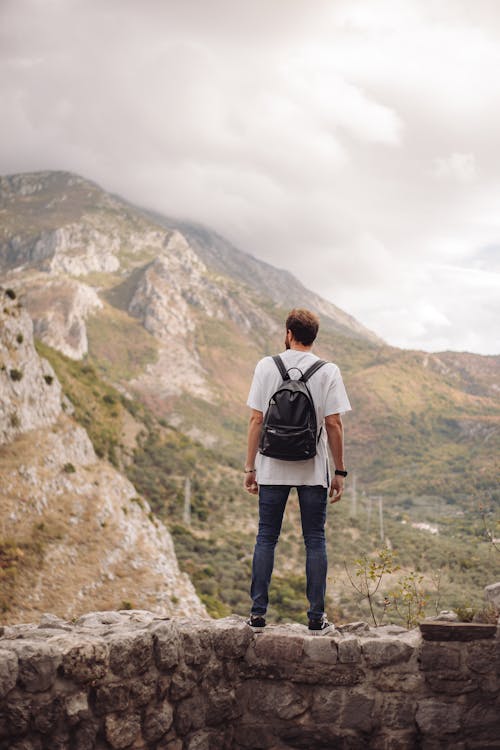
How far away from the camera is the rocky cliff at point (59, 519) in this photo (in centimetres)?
1997

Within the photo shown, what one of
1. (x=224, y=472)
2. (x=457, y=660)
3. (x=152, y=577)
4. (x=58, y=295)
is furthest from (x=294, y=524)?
(x=58, y=295)

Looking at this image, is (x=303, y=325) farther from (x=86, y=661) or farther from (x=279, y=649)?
(x=86, y=661)

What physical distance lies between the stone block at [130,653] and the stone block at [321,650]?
1153mm

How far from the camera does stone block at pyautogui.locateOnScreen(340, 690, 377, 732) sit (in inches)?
179

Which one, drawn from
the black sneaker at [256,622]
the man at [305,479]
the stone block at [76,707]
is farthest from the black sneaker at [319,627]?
the stone block at [76,707]

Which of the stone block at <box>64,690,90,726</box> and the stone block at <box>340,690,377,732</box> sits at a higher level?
the stone block at <box>64,690,90,726</box>

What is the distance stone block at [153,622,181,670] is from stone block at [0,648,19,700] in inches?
40.0

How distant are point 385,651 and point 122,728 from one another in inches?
75.0

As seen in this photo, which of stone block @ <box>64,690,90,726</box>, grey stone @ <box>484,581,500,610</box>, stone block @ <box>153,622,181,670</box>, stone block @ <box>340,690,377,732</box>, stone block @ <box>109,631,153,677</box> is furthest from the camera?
grey stone @ <box>484,581,500,610</box>

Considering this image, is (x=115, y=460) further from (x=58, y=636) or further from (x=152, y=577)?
(x=58, y=636)

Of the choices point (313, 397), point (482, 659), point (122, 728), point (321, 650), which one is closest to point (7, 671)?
point (122, 728)

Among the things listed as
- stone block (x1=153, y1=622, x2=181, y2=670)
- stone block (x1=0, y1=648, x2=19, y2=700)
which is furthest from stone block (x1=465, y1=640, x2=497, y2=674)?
stone block (x1=0, y1=648, x2=19, y2=700)

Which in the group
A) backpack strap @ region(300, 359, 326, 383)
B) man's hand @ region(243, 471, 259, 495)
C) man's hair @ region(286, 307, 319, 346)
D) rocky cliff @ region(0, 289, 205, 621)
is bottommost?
rocky cliff @ region(0, 289, 205, 621)

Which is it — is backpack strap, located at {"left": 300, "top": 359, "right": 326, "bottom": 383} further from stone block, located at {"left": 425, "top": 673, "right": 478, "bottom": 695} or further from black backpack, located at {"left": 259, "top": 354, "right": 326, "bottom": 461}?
stone block, located at {"left": 425, "top": 673, "right": 478, "bottom": 695}
